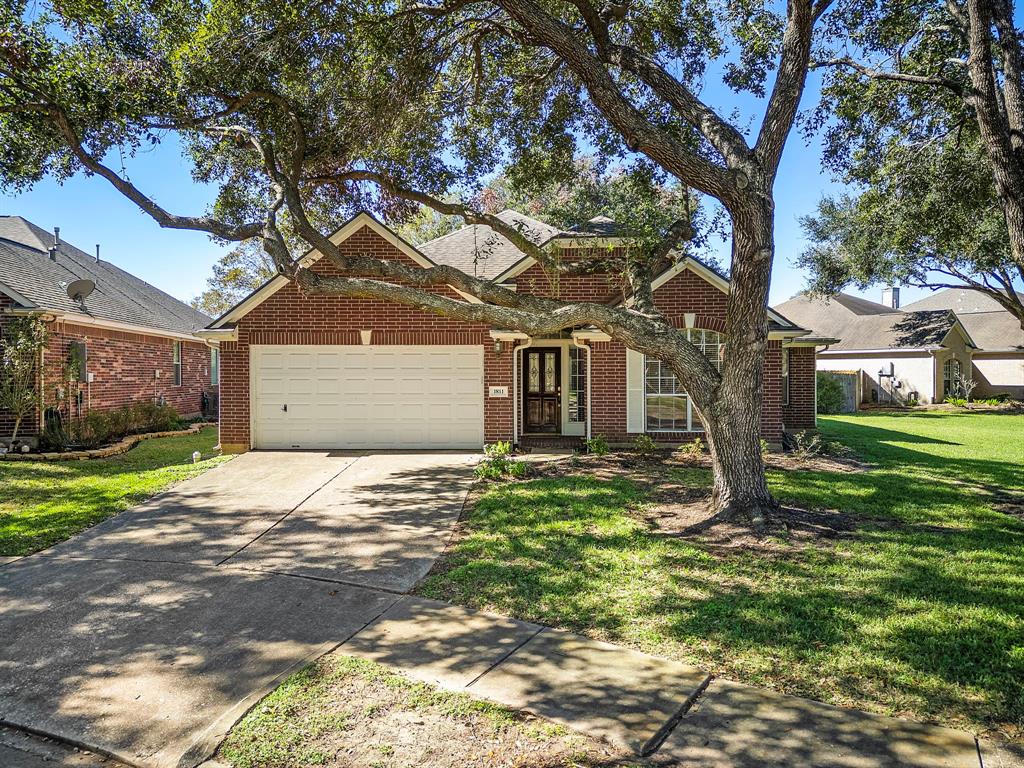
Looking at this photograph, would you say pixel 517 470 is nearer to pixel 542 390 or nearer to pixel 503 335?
pixel 503 335

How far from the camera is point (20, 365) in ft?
43.6

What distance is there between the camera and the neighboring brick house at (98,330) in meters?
14.5

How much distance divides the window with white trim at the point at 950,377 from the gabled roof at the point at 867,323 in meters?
1.65

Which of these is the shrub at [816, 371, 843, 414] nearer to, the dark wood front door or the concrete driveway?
the dark wood front door

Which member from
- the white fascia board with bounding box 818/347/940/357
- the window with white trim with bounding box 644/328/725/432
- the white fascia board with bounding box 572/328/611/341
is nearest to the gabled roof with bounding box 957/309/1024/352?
the white fascia board with bounding box 818/347/940/357

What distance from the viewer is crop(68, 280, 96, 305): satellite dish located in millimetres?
15853

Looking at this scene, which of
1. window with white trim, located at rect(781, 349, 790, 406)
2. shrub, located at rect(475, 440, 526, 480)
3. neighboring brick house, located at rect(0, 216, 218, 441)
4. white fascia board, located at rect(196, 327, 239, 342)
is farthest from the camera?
window with white trim, located at rect(781, 349, 790, 406)

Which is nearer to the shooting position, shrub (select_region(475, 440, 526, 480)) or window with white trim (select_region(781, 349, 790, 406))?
shrub (select_region(475, 440, 526, 480))

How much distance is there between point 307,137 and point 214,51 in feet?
7.76

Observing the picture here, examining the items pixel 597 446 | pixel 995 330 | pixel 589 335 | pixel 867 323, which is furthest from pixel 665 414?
pixel 995 330

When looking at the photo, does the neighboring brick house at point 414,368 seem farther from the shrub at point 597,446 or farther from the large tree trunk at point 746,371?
the large tree trunk at point 746,371

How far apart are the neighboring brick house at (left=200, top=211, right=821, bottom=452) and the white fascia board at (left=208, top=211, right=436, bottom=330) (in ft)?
0.10

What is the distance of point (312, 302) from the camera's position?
1352cm

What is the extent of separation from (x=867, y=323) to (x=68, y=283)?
3519cm
